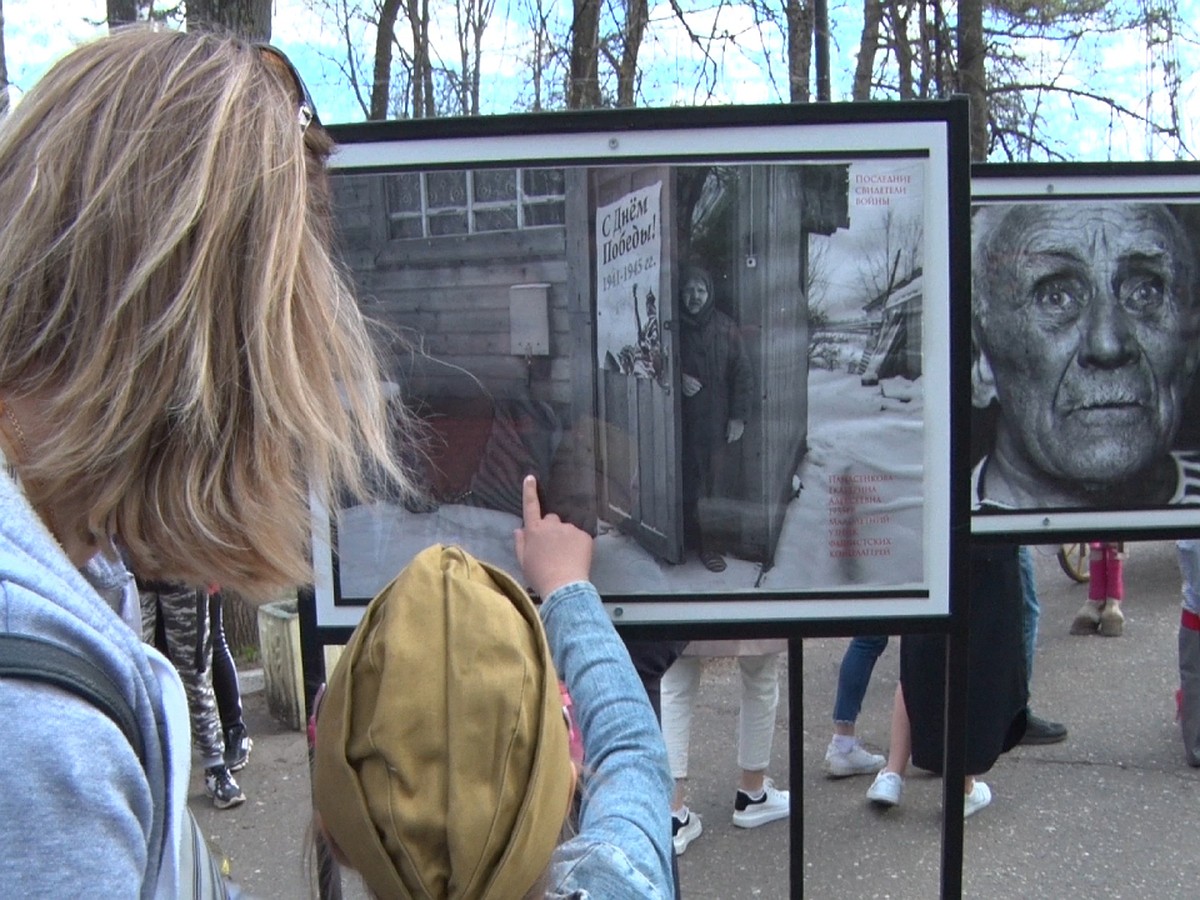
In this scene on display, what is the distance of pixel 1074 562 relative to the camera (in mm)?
8047

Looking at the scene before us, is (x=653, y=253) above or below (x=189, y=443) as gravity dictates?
above

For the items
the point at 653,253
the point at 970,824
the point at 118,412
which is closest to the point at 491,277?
the point at 653,253

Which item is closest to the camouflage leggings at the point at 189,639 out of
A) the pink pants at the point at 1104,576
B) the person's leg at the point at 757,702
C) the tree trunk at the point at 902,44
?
the person's leg at the point at 757,702

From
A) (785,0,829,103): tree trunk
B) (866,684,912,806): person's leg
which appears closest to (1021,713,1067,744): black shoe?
(866,684,912,806): person's leg

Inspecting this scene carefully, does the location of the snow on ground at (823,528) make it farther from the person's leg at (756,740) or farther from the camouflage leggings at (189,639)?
the camouflage leggings at (189,639)

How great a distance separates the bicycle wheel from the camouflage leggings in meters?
5.74

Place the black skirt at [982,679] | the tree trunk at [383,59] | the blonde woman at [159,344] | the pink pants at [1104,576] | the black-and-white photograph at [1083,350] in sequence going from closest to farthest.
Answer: the blonde woman at [159,344] < the black-and-white photograph at [1083,350] < the black skirt at [982,679] < the pink pants at [1104,576] < the tree trunk at [383,59]

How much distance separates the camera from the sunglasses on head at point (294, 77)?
1018 mm

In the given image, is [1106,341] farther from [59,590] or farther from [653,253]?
[59,590]

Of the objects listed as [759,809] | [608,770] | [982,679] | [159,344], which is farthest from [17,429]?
[759,809]

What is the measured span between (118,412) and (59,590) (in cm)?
19

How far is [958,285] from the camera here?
1.76 metres

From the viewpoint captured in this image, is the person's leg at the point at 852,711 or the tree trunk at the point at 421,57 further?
the tree trunk at the point at 421,57

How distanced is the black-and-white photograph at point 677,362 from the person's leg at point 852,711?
2.65 meters
